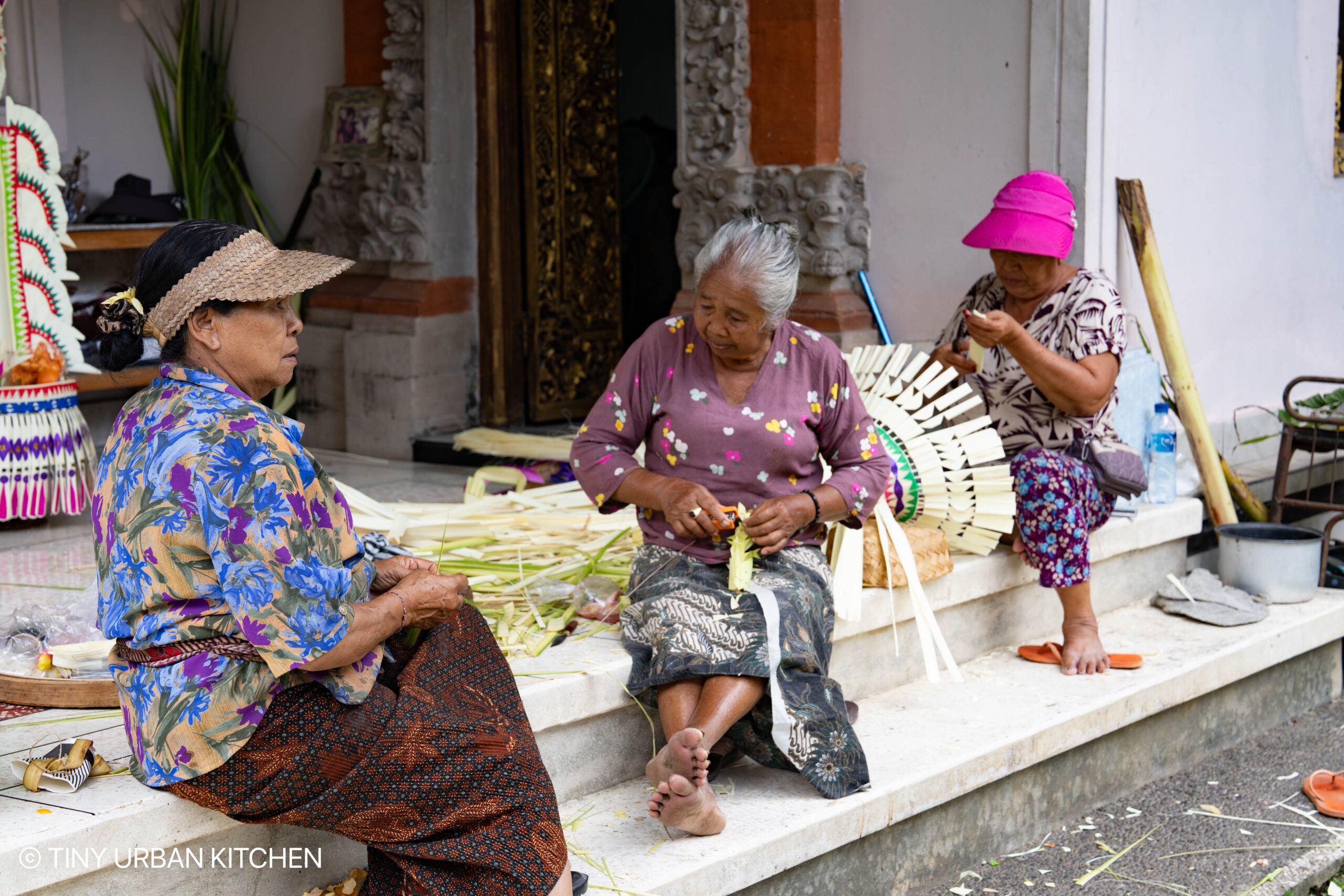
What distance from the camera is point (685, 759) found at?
8.61ft

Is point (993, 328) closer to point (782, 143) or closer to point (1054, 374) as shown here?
point (1054, 374)

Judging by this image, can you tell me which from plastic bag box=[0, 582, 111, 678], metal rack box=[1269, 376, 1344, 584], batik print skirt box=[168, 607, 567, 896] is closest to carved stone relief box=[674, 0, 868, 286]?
metal rack box=[1269, 376, 1344, 584]

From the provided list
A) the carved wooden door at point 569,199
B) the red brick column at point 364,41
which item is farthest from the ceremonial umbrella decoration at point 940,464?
the red brick column at point 364,41

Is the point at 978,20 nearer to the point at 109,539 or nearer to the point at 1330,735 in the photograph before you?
the point at 1330,735

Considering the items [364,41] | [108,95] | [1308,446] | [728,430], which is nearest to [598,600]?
[728,430]

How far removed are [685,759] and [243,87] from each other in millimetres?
5169

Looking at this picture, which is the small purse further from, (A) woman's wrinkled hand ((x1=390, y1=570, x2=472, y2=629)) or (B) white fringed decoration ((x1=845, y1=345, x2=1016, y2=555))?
(A) woman's wrinkled hand ((x1=390, y1=570, x2=472, y2=629))

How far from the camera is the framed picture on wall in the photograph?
618 cm

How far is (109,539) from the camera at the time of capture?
224 centimetres

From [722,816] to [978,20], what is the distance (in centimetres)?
322

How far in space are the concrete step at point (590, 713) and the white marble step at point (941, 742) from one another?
2.9 inches

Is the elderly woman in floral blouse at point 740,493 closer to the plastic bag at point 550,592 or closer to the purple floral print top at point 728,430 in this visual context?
the purple floral print top at point 728,430

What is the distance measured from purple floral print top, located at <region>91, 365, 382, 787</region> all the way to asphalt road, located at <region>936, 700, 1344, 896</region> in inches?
73.2

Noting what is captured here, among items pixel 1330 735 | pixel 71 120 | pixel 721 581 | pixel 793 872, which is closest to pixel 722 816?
pixel 793 872
